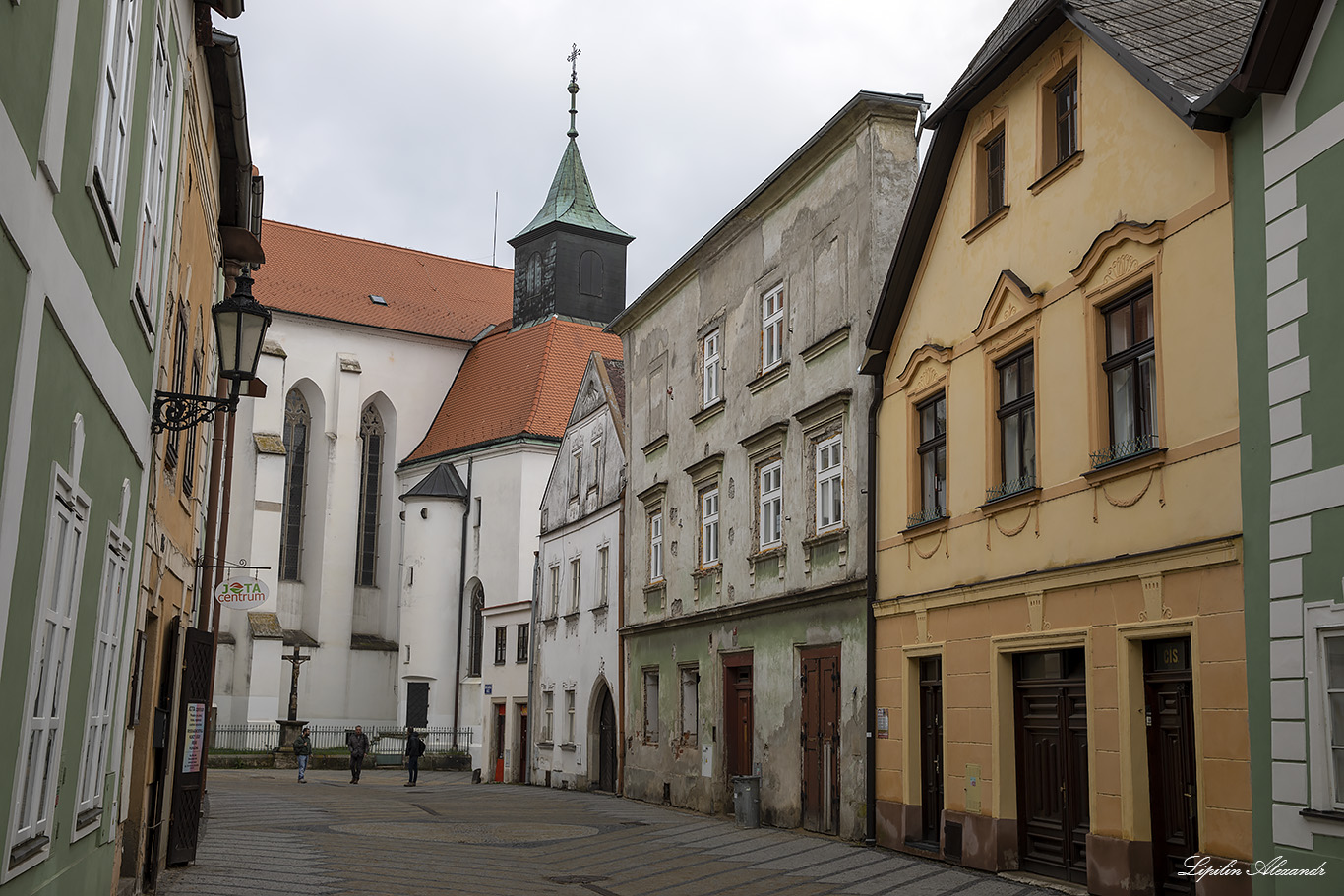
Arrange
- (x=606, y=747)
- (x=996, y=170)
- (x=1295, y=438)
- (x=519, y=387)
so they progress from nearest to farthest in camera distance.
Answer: (x=1295, y=438)
(x=996, y=170)
(x=606, y=747)
(x=519, y=387)

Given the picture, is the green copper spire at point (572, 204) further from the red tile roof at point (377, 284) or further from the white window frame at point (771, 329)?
the white window frame at point (771, 329)

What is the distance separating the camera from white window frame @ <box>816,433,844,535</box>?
62.7ft

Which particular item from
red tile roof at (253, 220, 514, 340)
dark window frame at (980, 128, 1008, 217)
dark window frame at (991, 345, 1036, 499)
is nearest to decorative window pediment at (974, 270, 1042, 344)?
dark window frame at (991, 345, 1036, 499)

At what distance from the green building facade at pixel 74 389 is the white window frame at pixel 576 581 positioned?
22.0 m

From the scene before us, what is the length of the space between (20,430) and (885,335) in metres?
13.9

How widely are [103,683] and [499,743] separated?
30009 mm

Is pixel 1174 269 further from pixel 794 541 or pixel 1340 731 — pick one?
pixel 794 541

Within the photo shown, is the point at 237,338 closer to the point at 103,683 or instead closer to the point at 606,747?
the point at 103,683

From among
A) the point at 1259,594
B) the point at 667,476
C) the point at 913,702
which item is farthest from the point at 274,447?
the point at 1259,594

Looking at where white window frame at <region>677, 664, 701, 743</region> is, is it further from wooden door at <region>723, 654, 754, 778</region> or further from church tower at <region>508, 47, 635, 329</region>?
church tower at <region>508, 47, 635, 329</region>

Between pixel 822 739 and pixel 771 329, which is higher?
pixel 771 329

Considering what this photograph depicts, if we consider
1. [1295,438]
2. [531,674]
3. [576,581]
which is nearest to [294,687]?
[531,674]

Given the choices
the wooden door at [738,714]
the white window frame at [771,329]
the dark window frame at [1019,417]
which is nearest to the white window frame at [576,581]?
the wooden door at [738,714]

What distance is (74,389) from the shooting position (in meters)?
6.61
